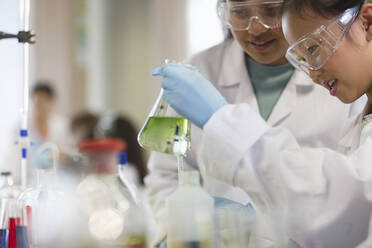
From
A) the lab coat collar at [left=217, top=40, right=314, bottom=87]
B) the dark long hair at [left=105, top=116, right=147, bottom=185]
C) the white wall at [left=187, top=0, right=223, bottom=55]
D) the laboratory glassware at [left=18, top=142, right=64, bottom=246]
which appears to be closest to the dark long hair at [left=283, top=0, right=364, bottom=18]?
the lab coat collar at [left=217, top=40, right=314, bottom=87]

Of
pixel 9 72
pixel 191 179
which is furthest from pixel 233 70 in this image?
pixel 9 72

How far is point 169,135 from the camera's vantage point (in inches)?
49.3

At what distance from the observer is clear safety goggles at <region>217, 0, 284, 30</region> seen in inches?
61.1

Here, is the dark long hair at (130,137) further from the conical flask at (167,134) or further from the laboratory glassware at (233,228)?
the laboratory glassware at (233,228)

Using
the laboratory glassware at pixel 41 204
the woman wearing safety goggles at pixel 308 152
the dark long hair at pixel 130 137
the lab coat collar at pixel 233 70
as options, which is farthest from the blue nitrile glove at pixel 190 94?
the dark long hair at pixel 130 137

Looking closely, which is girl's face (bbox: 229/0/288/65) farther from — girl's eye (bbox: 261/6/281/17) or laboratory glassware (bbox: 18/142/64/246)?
laboratory glassware (bbox: 18/142/64/246)

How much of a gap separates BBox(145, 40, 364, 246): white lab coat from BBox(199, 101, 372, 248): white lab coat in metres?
0.36

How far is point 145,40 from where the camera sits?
7113 mm

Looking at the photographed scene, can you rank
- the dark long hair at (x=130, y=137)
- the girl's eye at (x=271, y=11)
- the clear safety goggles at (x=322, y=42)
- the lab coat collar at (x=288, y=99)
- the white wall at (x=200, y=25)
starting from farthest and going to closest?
1. the white wall at (x=200, y=25)
2. the dark long hair at (x=130, y=137)
3. the lab coat collar at (x=288, y=99)
4. the girl's eye at (x=271, y=11)
5. the clear safety goggles at (x=322, y=42)

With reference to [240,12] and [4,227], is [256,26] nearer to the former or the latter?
[240,12]

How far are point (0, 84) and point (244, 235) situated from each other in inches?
82.0

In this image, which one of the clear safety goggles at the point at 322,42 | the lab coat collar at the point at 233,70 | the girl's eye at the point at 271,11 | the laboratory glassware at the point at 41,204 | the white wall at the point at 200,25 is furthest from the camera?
the white wall at the point at 200,25

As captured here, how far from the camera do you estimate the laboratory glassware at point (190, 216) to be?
43.4 inches

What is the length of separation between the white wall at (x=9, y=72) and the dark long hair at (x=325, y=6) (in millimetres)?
856
